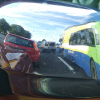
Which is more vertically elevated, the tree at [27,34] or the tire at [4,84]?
the tree at [27,34]

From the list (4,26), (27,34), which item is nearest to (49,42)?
(27,34)

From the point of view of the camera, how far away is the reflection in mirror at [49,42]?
0.94 m

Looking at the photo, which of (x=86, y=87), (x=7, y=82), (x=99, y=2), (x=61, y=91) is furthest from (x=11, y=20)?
(x=99, y=2)

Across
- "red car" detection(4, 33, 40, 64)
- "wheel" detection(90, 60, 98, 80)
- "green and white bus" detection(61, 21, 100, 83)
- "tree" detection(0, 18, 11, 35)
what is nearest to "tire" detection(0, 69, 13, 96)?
"red car" detection(4, 33, 40, 64)

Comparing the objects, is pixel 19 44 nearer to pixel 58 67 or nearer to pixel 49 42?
pixel 49 42

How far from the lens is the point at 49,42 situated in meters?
0.99

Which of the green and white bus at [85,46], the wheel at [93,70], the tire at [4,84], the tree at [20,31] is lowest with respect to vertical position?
the tire at [4,84]

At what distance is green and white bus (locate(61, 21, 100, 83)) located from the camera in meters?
0.95

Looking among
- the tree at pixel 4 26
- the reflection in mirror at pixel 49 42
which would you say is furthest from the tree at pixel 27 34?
the tree at pixel 4 26

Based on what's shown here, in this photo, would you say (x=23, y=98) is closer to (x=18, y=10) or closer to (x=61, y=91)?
(x=61, y=91)

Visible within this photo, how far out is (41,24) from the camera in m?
0.94

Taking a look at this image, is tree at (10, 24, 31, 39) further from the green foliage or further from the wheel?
the wheel

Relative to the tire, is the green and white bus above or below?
above

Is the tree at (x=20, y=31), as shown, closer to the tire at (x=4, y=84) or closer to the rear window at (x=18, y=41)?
the rear window at (x=18, y=41)
